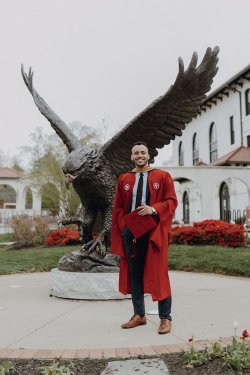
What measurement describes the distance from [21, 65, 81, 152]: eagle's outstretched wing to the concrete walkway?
7.59 ft

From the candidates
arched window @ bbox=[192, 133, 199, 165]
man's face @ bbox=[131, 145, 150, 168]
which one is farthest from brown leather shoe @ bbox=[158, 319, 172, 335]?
arched window @ bbox=[192, 133, 199, 165]

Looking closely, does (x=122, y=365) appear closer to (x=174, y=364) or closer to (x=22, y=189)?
(x=174, y=364)

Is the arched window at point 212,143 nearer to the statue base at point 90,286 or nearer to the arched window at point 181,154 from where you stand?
the arched window at point 181,154

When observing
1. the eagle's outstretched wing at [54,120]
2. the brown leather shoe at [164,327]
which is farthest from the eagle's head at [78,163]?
the brown leather shoe at [164,327]

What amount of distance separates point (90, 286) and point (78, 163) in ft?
5.73

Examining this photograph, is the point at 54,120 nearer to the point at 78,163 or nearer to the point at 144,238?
the point at 78,163

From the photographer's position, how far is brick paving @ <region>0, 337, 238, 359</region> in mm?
3324

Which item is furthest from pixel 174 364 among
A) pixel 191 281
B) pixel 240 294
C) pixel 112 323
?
pixel 191 281

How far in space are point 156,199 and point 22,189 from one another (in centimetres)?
3479

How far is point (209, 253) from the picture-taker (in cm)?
1176

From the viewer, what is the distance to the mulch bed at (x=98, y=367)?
297 cm

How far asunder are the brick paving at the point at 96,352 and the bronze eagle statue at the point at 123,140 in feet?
8.16

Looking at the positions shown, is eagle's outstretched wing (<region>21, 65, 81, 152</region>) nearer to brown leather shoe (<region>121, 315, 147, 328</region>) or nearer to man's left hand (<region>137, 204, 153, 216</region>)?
man's left hand (<region>137, 204, 153, 216</region>)

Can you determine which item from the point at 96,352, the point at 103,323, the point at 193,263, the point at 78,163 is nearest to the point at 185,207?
the point at 193,263
